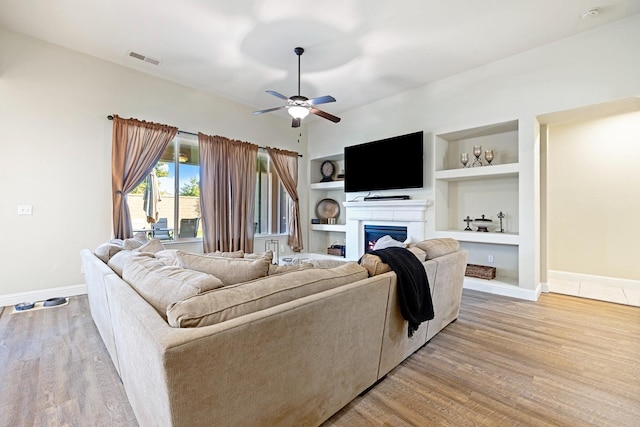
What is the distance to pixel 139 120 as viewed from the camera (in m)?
→ 4.18

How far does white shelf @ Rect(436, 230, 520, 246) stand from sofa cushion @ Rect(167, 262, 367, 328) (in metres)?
3.15

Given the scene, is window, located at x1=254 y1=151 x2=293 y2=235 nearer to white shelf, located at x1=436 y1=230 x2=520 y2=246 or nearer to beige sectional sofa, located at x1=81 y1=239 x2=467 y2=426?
white shelf, located at x1=436 y1=230 x2=520 y2=246

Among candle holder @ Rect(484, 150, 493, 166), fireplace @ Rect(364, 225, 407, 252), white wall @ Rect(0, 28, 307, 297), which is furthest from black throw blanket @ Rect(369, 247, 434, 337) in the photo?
white wall @ Rect(0, 28, 307, 297)

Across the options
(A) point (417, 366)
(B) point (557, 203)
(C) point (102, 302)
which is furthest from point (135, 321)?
(B) point (557, 203)

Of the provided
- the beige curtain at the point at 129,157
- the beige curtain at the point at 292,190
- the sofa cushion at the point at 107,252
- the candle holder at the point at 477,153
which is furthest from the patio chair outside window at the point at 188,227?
the candle holder at the point at 477,153

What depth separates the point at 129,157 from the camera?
405 cm

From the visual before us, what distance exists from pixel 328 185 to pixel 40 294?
479cm

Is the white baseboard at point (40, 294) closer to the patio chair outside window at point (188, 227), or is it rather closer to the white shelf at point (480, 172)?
the patio chair outside window at point (188, 227)

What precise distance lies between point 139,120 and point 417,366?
466 cm

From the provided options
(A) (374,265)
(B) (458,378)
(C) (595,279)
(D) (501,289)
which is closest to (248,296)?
(A) (374,265)

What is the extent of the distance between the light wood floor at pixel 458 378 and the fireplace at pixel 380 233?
2113mm

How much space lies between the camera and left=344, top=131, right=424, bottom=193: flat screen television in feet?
15.3

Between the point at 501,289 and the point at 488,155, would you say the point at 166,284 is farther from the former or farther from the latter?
the point at 488,155

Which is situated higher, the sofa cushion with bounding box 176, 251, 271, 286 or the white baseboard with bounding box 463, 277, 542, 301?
the sofa cushion with bounding box 176, 251, 271, 286
